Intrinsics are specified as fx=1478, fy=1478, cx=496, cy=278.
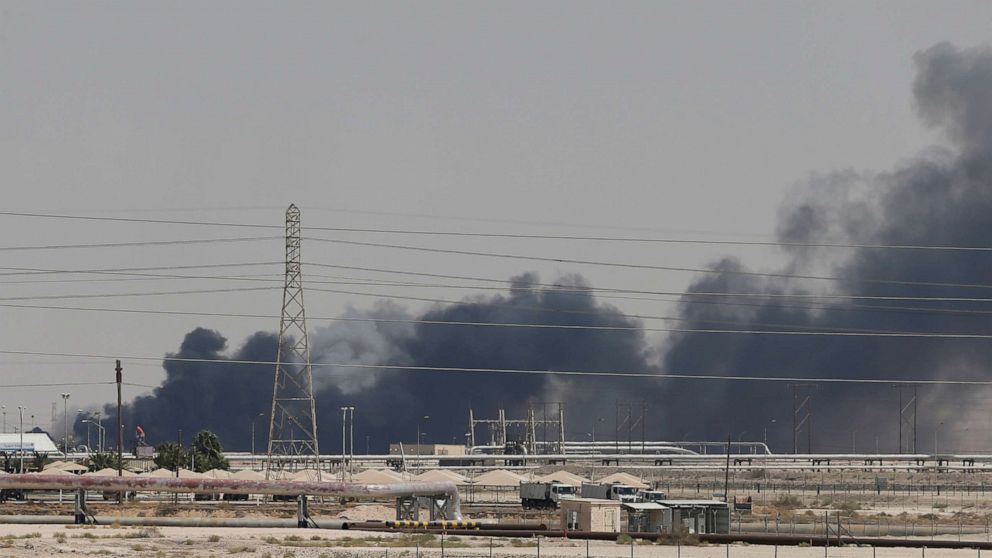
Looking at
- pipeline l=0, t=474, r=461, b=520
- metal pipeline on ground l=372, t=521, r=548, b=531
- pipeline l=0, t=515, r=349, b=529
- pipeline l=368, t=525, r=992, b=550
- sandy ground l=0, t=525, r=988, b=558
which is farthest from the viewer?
pipeline l=0, t=474, r=461, b=520

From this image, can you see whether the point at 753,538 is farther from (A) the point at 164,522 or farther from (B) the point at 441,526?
(A) the point at 164,522

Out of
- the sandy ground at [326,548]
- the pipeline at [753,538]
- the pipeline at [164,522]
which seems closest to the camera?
the sandy ground at [326,548]

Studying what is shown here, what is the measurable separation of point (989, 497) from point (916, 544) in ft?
260

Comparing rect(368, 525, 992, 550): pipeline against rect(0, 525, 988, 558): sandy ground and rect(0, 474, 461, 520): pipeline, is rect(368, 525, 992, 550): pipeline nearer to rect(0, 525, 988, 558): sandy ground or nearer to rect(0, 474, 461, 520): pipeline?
rect(0, 525, 988, 558): sandy ground

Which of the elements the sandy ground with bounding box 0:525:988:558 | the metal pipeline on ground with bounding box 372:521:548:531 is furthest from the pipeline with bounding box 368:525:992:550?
the sandy ground with bounding box 0:525:988:558

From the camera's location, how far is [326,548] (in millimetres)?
77000

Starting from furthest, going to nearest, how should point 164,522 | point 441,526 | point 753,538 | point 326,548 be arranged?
point 164,522 → point 441,526 → point 753,538 → point 326,548

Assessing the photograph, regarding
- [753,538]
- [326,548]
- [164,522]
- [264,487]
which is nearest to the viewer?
[326,548]

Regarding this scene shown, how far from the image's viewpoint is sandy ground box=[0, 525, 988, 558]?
7288 cm

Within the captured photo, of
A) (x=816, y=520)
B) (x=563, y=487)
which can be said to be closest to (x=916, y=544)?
(x=816, y=520)

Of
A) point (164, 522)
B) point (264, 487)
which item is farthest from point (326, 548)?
point (264, 487)

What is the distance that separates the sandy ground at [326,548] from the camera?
72875 millimetres

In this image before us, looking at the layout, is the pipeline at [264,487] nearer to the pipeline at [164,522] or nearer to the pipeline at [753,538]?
the pipeline at [164,522]

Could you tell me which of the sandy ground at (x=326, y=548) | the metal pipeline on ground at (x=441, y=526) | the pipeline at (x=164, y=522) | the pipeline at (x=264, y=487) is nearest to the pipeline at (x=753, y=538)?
the metal pipeline on ground at (x=441, y=526)
